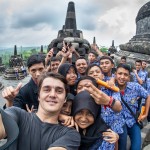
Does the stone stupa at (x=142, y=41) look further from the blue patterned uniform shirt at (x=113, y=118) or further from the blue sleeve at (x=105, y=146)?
the blue sleeve at (x=105, y=146)

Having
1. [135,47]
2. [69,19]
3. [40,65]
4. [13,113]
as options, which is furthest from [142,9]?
[69,19]

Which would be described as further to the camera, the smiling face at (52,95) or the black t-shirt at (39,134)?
the smiling face at (52,95)

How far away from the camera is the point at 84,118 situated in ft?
6.75

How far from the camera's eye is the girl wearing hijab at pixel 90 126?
2.07m

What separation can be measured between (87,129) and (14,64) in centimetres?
2765

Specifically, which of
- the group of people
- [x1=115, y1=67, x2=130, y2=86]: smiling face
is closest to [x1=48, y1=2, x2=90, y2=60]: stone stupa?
[x1=115, y1=67, x2=130, y2=86]: smiling face

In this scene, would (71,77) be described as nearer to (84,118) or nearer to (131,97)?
(131,97)

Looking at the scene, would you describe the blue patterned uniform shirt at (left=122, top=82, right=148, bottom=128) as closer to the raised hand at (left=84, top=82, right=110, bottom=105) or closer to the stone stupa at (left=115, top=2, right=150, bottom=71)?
the raised hand at (left=84, top=82, right=110, bottom=105)

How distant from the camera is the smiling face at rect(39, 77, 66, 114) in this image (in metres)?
1.79

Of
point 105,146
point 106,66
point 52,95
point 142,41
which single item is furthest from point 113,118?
point 142,41

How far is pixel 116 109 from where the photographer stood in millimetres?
2160

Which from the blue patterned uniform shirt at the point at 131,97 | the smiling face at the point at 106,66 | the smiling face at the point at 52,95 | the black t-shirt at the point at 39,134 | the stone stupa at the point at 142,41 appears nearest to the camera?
the black t-shirt at the point at 39,134

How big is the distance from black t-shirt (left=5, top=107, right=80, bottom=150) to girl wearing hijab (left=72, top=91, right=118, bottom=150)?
0.31 metres

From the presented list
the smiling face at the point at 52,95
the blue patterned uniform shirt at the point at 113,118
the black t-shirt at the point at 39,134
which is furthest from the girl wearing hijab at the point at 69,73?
the black t-shirt at the point at 39,134
